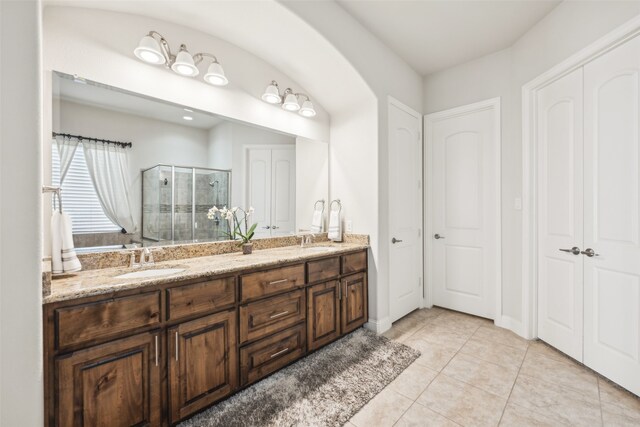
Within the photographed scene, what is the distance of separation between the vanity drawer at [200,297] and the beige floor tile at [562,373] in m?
2.20

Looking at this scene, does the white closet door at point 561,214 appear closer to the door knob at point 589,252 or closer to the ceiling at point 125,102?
the door knob at point 589,252

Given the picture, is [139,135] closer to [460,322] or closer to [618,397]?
[460,322]

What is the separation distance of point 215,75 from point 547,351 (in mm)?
3480

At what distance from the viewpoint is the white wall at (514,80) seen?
6.71 ft

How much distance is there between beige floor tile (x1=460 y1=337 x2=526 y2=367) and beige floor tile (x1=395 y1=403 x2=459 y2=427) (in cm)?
89

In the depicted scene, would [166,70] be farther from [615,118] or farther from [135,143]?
[615,118]

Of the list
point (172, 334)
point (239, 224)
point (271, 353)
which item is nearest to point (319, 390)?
point (271, 353)

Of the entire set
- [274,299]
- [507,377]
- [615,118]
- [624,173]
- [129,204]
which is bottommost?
[507,377]

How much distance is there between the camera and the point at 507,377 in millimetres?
1947

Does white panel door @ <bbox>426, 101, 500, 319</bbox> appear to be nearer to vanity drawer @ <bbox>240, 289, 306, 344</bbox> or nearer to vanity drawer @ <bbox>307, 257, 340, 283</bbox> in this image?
vanity drawer @ <bbox>307, 257, 340, 283</bbox>

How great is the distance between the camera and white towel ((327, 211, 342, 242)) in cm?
284

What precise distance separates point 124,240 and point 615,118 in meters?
3.41

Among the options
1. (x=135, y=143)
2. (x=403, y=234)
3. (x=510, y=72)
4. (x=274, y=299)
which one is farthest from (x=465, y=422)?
(x=510, y=72)

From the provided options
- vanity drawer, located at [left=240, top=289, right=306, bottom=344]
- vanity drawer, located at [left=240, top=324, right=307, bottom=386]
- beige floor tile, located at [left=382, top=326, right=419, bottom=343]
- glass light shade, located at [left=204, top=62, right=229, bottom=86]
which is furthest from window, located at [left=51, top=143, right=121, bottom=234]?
beige floor tile, located at [left=382, top=326, right=419, bottom=343]
